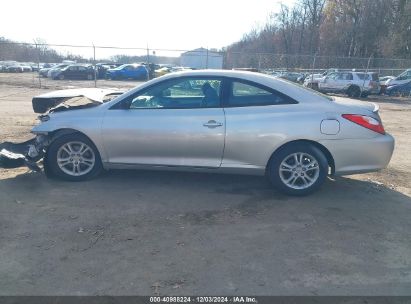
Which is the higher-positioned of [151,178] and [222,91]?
[222,91]

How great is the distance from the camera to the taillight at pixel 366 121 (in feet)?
14.6

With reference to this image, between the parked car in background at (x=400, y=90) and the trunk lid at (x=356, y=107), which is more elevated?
the trunk lid at (x=356, y=107)

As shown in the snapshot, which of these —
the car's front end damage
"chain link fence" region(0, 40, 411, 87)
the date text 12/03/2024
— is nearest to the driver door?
the car's front end damage

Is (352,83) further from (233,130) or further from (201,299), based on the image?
(201,299)

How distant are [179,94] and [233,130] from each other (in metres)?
0.92

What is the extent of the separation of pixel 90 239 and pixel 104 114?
185 centimetres

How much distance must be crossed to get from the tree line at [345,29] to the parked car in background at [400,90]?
61.5ft

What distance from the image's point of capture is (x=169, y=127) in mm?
4539

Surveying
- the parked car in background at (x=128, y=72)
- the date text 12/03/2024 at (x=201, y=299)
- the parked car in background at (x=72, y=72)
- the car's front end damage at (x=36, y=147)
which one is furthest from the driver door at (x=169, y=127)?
the parked car in background at (x=128, y=72)

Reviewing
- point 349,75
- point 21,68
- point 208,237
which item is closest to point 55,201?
point 208,237

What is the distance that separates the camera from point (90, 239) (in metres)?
3.45

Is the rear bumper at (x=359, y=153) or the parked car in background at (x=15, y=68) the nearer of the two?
the rear bumper at (x=359, y=153)

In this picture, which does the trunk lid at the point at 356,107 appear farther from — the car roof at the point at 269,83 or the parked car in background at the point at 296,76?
the parked car in background at the point at 296,76

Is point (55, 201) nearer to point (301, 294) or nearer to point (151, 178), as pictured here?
point (151, 178)
